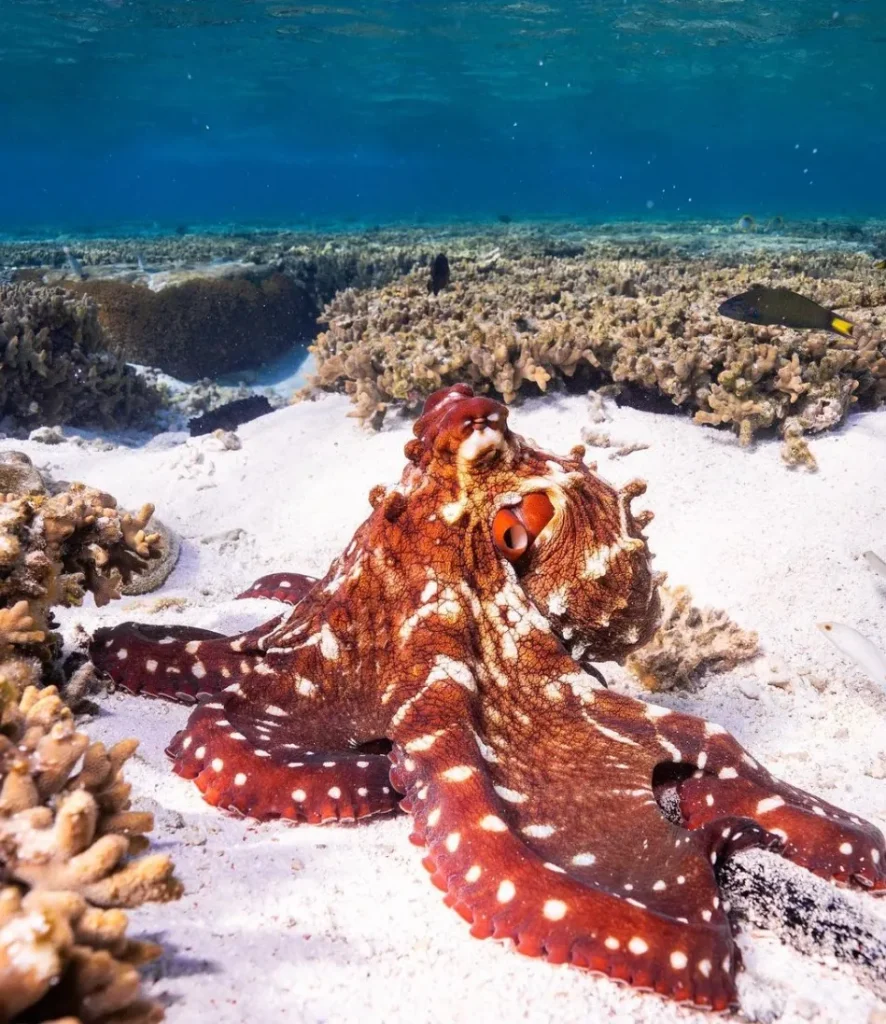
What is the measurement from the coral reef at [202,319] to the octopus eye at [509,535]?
37.0 feet

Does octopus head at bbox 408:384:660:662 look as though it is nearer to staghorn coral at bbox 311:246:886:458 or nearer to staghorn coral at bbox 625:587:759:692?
staghorn coral at bbox 625:587:759:692

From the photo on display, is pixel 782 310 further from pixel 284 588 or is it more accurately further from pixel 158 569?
pixel 158 569

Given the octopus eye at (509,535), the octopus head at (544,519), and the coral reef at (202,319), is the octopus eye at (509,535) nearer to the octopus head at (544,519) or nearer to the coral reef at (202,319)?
the octopus head at (544,519)

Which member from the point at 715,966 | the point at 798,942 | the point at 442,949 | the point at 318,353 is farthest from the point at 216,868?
the point at 318,353

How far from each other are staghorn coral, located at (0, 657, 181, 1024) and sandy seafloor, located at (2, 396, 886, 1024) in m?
0.27

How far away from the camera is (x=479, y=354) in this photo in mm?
6973

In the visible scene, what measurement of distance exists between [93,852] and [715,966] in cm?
146

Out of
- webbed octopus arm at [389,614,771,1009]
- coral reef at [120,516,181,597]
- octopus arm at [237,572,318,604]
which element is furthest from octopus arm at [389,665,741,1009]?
coral reef at [120,516,181,597]

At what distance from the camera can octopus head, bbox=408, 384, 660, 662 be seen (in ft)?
7.97

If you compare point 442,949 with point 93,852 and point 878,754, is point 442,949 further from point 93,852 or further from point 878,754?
point 878,754

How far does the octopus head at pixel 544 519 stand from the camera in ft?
7.97

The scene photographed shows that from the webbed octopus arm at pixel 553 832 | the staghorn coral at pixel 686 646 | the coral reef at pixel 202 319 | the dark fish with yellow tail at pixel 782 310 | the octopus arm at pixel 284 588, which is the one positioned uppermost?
the dark fish with yellow tail at pixel 782 310

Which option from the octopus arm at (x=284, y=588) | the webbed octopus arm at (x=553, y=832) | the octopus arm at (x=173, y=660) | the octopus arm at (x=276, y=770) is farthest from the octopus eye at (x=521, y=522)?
the octopus arm at (x=284, y=588)

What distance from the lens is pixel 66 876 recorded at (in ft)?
4.57
